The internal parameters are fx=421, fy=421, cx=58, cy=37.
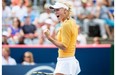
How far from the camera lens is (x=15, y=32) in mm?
10664

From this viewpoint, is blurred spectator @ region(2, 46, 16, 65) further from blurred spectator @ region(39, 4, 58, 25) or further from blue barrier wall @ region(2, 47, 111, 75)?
blurred spectator @ region(39, 4, 58, 25)

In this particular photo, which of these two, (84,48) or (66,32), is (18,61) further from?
(66,32)

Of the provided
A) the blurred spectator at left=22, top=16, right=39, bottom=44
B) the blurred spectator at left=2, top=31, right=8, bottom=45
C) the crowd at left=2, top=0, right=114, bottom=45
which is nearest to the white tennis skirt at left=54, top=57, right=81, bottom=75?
the blurred spectator at left=2, top=31, right=8, bottom=45

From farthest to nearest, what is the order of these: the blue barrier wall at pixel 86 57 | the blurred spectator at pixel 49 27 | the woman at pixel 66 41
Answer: the blurred spectator at pixel 49 27, the blue barrier wall at pixel 86 57, the woman at pixel 66 41

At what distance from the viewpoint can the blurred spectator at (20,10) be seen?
37.7 feet

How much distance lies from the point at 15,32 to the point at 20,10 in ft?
3.69

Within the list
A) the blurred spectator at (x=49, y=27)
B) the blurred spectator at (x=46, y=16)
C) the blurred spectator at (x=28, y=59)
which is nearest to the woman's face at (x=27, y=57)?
the blurred spectator at (x=28, y=59)

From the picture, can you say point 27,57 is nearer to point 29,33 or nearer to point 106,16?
point 29,33

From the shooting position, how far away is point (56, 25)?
11.1 meters

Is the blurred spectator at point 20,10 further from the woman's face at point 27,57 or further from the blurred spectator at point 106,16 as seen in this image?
the woman's face at point 27,57

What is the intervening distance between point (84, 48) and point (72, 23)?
4046 mm

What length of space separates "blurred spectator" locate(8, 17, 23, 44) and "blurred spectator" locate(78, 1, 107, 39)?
2088 mm

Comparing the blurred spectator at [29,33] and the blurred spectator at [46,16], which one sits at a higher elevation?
the blurred spectator at [46,16]

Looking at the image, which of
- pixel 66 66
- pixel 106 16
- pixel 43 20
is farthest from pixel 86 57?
pixel 66 66
